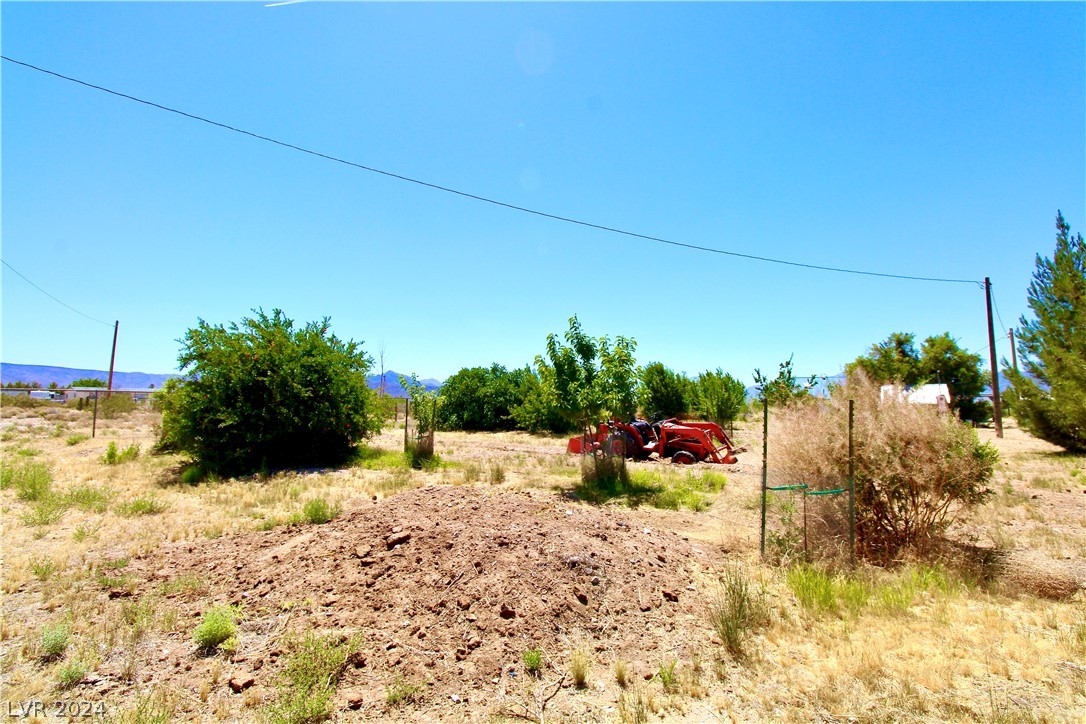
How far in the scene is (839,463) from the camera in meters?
6.89

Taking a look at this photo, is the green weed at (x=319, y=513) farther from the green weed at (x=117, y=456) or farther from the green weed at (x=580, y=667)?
the green weed at (x=117, y=456)

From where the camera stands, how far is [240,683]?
4.17 m

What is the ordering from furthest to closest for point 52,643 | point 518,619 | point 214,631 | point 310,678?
point 518,619 → point 214,631 → point 52,643 → point 310,678

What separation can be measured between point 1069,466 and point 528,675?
20684 mm

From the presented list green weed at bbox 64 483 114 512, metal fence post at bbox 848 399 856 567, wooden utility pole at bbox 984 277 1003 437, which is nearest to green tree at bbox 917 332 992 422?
wooden utility pole at bbox 984 277 1003 437

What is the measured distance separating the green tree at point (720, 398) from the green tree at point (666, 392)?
120 cm

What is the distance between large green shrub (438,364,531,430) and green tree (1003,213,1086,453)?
84.0 ft

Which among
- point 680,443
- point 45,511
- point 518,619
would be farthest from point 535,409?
point 518,619

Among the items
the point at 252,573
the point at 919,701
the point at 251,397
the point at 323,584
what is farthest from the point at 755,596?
the point at 251,397

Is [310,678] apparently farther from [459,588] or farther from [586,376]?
[586,376]

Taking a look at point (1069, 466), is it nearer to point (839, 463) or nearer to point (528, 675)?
point (839, 463)

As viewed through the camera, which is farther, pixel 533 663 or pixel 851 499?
pixel 851 499

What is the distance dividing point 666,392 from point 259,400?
23.0 m

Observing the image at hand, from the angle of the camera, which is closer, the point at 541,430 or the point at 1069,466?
the point at 1069,466
